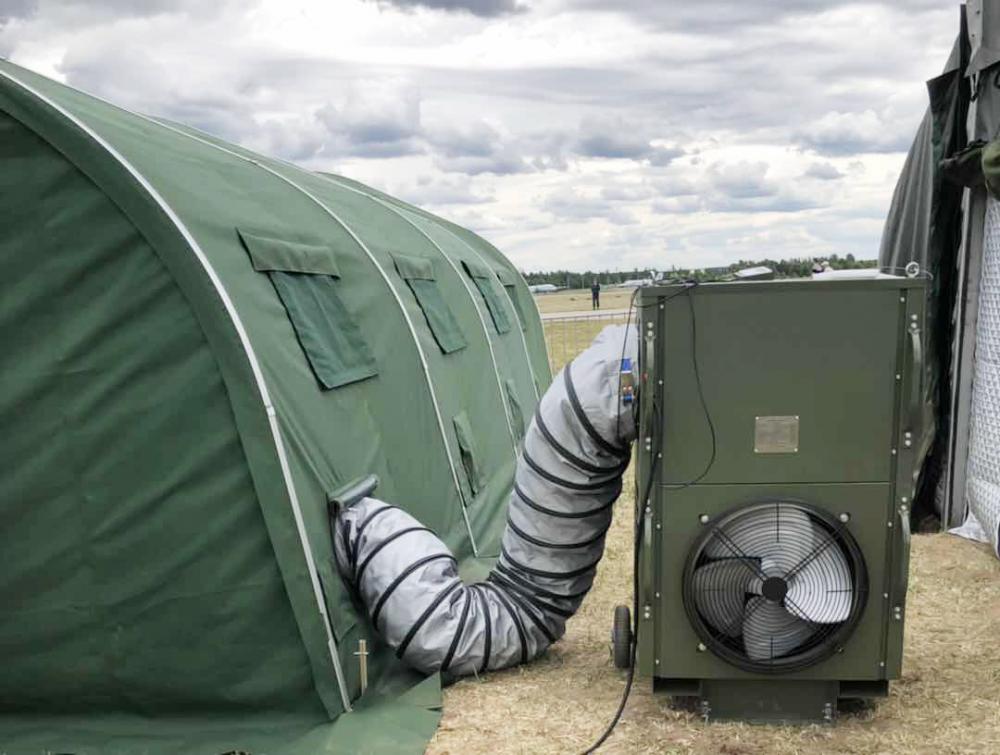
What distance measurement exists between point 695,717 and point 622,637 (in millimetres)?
492

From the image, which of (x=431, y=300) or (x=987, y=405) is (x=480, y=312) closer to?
(x=431, y=300)

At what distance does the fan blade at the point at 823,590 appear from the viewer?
3939 millimetres

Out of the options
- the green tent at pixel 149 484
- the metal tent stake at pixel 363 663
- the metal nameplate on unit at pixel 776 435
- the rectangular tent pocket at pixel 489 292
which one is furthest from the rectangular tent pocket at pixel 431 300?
the metal nameplate on unit at pixel 776 435

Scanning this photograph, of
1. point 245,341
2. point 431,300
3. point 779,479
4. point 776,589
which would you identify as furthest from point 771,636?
point 431,300

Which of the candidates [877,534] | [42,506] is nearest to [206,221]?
[42,506]

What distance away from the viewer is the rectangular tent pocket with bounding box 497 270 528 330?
1174 cm

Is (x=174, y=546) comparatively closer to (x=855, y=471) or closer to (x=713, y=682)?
(x=713, y=682)

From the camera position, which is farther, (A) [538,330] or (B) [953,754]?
(A) [538,330]

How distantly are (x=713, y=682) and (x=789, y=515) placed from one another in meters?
0.75

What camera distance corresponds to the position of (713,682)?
13.5ft

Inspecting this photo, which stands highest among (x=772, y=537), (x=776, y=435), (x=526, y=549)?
(x=776, y=435)

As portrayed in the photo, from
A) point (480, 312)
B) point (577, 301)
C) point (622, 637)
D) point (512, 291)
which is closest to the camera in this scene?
point (622, 637)

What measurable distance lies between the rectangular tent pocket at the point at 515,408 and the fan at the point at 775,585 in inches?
209

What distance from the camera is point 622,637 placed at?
452cm
